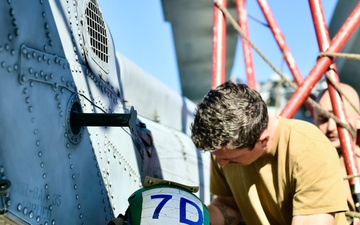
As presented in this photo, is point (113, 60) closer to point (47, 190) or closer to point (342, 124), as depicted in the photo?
point (47, 190)

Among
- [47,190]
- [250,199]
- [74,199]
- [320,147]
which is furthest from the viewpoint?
[250,199]

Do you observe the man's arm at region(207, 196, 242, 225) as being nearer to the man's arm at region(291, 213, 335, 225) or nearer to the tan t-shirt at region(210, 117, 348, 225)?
the tan t-shirt at region(210, 117, 348, 225)

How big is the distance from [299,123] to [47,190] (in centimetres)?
115

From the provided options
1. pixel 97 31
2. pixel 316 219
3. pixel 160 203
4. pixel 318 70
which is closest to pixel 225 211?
pixel 316 219

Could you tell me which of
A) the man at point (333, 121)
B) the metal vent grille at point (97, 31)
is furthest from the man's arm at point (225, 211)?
the man at point (333, 121)

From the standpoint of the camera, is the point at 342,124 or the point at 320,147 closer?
the point at 320,147

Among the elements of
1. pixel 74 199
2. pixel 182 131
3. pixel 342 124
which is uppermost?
pixel 74 199

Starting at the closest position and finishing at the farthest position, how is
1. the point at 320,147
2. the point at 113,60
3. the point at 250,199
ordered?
1. the point at 320,147
2. the point at 250,199
3. the point at 113,60

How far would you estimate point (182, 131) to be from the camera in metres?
5.27

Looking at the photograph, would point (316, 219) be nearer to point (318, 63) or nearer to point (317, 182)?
point (317, 182)

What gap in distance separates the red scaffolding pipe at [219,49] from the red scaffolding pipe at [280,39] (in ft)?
0.94

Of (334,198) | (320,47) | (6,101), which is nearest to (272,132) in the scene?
(334,198)

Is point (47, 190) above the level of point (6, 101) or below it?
below

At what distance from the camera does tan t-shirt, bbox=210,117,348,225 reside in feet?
8.84
